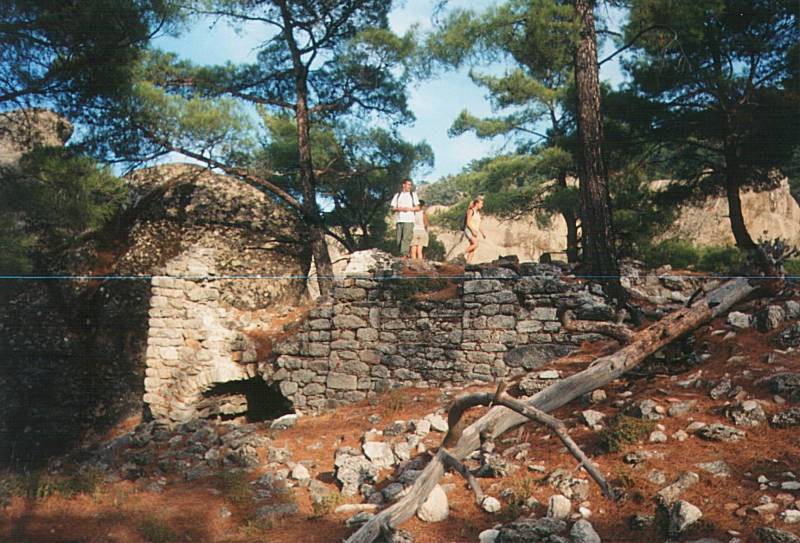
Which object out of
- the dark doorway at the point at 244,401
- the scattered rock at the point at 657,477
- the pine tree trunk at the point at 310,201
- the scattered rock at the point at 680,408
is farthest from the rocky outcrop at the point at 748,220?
the scattered rock at the point at 657,477

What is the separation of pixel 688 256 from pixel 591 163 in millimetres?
4742

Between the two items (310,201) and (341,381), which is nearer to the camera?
(341,381)

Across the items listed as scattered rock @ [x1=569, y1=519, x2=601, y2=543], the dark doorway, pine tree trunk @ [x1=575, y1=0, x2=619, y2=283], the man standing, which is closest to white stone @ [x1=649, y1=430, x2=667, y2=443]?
scattered rock @ [x1=569, y1=519, x2=601, y2=543]

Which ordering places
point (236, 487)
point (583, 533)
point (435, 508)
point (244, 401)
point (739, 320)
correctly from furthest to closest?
point (244, 401)
point (739, 320)
point (236, 487)
point (435, 508)
point (583, 533)

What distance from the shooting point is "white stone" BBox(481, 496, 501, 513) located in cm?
447

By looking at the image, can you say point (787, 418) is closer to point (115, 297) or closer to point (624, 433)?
point (624, 433)

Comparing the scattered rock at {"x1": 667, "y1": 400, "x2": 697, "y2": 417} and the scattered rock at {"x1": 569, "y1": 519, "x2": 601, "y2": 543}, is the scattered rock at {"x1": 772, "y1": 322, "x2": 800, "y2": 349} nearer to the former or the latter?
the scattered rock at {"x1": 667, "y1": 400, "x2": 697, "y2": 417}

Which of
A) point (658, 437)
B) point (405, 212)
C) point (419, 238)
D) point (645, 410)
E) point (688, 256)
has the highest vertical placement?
point (405, 212)

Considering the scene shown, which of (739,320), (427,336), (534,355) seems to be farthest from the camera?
(427,336)

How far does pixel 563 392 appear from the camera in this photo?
5.03 m

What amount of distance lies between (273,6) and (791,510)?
1130 cm

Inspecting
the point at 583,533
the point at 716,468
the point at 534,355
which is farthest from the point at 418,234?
the point at 583,533

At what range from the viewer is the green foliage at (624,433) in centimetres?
478

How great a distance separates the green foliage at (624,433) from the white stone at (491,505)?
3.35 feet
